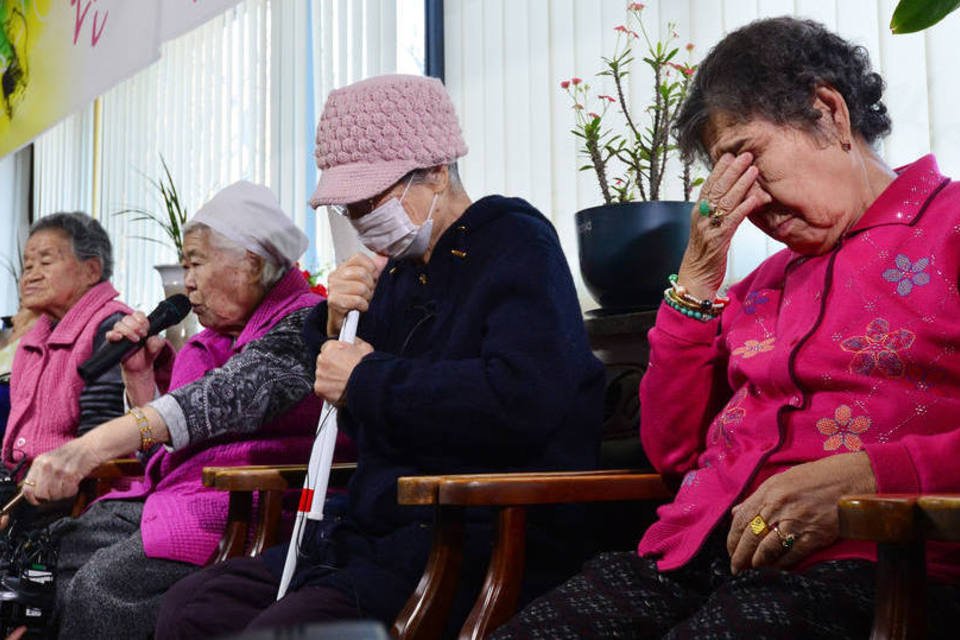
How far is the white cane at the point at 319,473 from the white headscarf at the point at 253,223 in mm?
686

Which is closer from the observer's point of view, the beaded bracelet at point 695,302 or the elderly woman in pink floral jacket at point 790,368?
the elderly woman in pink floral jacket at point 790,368

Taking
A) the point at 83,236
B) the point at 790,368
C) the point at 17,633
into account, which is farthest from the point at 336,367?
the point at 83,236

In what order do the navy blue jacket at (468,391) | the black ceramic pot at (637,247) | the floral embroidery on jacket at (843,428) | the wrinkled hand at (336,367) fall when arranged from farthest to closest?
the black ceramic pot at (637,247) → the wrinkled hand at (336,367) → the navy blue jacket at (468,391) → the floral embroidery on jacket at (843,428)

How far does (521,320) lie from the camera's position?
69.2 inches

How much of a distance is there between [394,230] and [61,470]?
973 mm

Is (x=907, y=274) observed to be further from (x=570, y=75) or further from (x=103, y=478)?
(x=103, y=478)

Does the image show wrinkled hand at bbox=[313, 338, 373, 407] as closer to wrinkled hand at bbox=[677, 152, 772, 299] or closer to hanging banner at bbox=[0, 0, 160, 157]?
wrinkled hand at bbox=[677, 152, 772, 299]

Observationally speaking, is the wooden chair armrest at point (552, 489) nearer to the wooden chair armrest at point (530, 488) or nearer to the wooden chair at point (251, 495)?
the wooden chair armrest at point (530, 488)

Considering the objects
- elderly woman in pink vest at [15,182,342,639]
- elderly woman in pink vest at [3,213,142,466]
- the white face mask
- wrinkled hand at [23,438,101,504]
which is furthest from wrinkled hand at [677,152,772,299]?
elderly woman in pink vest at [3,213,142,466]

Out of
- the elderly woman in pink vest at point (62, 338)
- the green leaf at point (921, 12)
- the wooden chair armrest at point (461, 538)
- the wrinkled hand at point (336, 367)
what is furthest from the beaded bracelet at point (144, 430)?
the green leaf at point (921, 12)

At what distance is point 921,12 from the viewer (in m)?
1.35

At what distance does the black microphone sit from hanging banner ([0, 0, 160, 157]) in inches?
48.0

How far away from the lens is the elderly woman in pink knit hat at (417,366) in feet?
5.68

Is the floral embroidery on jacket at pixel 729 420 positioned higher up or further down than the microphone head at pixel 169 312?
further down
